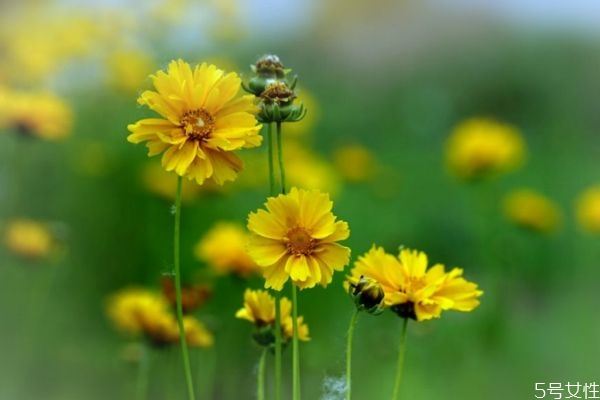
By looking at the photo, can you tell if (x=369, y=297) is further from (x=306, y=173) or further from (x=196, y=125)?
(x=306, y=173)

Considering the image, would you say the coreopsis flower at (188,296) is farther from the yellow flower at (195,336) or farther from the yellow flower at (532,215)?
the yellow flower at (532,215)

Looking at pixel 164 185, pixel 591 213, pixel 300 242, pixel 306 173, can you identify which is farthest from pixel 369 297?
pixel 306 173

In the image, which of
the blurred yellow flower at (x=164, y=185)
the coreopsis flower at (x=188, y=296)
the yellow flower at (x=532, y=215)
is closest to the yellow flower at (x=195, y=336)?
the coreopsis flower at (x=188, y=296)

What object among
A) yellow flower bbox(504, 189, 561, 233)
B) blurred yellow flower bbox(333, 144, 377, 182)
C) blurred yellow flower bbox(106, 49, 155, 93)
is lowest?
yellow flower bbox(504, 189, 561, 233)

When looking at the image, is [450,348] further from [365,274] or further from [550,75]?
[550,75]

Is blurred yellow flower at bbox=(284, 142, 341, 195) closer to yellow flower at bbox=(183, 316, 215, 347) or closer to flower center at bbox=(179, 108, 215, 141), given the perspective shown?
yellow flower at bbox=(183, 316, 215, 347)

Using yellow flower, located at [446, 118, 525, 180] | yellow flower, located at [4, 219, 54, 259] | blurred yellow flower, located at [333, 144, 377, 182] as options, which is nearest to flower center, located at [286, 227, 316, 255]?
yellow flower, located at [4, 219, 54, 259]

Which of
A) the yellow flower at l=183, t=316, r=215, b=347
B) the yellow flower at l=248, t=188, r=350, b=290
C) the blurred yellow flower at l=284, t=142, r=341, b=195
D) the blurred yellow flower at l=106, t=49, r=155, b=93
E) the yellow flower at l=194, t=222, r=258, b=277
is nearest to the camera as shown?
the yellow flower at l=248, t=188, r=350, b=290
